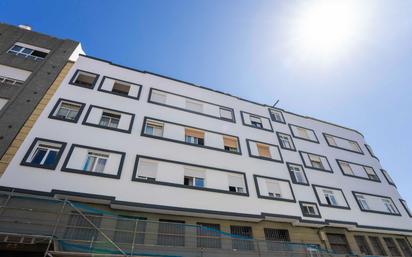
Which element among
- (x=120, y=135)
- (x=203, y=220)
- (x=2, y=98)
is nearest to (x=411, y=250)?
(x=203, y=220)

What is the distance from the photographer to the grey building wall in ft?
37.2

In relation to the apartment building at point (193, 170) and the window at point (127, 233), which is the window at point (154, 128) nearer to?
the apartment building at point (193, 170)

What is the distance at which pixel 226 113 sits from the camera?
18297 mm

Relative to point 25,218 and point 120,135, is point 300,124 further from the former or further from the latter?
point 25,218

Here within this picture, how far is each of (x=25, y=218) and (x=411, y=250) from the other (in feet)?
80.2

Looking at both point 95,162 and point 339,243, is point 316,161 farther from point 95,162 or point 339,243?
point 95,162

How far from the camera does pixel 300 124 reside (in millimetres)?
21859

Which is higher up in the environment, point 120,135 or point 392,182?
point 392,182

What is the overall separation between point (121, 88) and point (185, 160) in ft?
23.5

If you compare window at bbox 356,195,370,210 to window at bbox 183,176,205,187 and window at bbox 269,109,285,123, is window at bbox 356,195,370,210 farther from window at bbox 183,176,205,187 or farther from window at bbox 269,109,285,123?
window at bbox 183,176,205,187

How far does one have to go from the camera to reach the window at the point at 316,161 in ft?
61.2

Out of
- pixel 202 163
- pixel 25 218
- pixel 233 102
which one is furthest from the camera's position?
pixel 233 102

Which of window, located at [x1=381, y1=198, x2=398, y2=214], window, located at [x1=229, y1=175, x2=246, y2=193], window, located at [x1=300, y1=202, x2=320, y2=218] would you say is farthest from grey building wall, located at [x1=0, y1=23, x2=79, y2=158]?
window, located at [x1=381, y1=198, x2=398, y2=214]

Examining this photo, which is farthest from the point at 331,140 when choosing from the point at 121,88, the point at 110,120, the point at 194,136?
the point at 110,120
